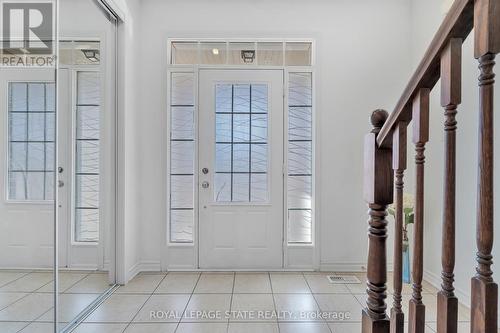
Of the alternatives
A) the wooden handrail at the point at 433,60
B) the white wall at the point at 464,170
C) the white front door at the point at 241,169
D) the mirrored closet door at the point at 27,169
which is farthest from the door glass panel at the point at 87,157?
the white wall at the point at 464,170

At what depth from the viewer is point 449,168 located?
0.89m

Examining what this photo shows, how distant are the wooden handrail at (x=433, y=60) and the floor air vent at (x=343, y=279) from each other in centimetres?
238

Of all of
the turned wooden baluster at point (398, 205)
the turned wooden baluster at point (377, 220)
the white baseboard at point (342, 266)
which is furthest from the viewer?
the white baseboard at point (342, 266)

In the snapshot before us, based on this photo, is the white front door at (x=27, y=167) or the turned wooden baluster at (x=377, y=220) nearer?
the turned wooden baluster at (x=377, y=220)

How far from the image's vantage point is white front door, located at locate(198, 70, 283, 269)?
11.5 feet

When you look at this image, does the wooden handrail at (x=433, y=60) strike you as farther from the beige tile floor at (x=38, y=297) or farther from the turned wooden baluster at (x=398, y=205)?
the beige tile floor at (x=38, y=297)

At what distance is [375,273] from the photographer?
1274 mm

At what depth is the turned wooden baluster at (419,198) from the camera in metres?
1.00

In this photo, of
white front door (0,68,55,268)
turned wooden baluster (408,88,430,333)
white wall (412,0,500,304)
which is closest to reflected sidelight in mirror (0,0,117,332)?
white front door (0,68,55,268)

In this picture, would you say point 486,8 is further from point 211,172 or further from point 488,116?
point 211,172

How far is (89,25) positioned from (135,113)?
3.24 ft

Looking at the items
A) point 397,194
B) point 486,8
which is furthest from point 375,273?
point 486,8

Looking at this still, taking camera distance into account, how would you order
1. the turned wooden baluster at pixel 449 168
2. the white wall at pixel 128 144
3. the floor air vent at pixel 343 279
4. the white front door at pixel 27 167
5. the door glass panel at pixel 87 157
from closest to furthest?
the turned wooden baluster at pixel 449 168 < the white front door at pixel 27 167 < the door glass panel at pixel 87 157 < the white wall at pixel 128 144 < the floor air vent at pixel 343 279

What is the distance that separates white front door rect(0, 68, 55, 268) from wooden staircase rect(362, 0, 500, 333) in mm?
1887
